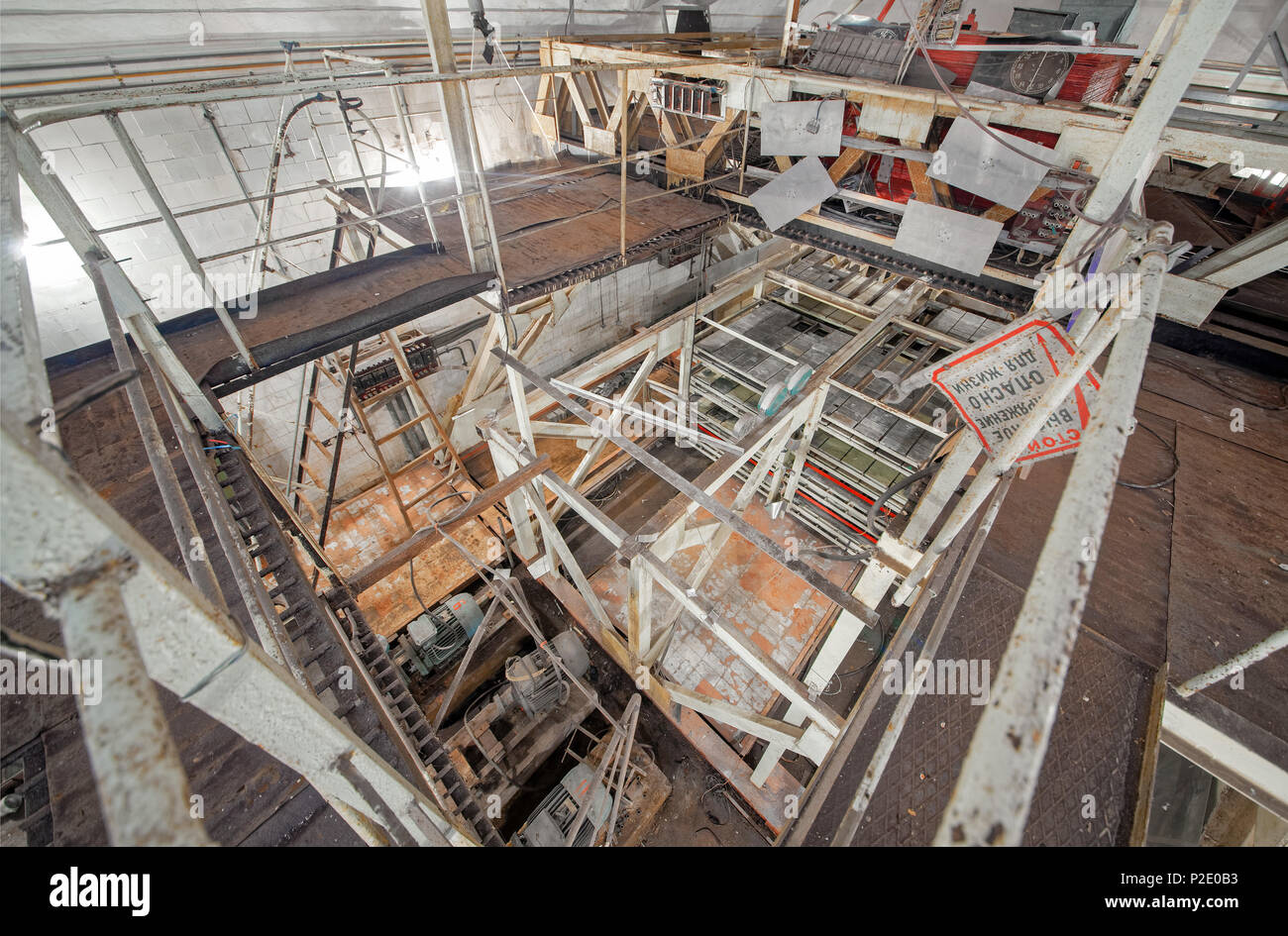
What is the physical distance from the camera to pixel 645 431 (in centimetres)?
833

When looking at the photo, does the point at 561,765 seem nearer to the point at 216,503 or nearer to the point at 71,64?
the point at 216,503

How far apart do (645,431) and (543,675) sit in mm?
4221

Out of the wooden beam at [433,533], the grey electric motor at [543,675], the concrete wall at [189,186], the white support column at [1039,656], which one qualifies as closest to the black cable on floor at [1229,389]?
the white support column at [1039,656]

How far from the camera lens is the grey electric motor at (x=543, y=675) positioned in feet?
18.0

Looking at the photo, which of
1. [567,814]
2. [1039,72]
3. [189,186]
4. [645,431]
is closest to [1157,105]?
[1039,72]

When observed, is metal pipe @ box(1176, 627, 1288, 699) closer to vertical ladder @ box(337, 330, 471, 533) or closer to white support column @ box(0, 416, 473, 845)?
white support column @ box(0, 416, 473, 845)

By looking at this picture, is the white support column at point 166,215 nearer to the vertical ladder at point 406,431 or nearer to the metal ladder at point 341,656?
the metal ladder at point 341,656

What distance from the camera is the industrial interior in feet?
4.42

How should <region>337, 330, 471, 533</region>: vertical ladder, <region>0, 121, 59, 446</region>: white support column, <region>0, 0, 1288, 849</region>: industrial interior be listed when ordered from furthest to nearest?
<region>337, 330, 471, 533</region>: vertical ladder < <region>0, 0, 1288, 849</region>: industrial interior < <region>0, 121, 59, 446</region>: white support column

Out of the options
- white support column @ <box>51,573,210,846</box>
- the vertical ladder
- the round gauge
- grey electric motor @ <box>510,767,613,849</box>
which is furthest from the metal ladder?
the round gauge

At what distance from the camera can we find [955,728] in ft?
8.77

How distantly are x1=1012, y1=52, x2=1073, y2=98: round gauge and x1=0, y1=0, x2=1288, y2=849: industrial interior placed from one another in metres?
0.04

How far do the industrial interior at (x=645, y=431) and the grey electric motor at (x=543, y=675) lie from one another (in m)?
0.04
